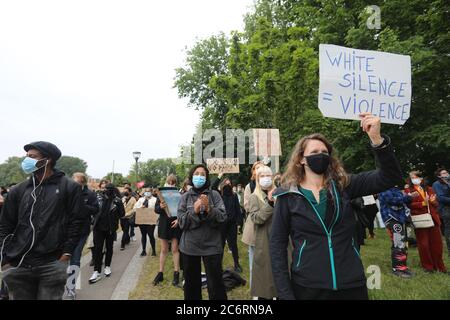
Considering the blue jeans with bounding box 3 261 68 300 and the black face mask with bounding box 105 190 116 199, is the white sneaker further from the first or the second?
the blue jeans with bounding box 3 261 68 300

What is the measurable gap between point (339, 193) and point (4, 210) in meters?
3.03

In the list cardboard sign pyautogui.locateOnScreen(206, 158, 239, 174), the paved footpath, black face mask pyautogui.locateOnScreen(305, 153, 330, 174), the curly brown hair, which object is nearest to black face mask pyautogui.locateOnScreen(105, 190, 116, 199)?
the paved footpath

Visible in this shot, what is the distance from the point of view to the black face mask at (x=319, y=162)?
228 cm

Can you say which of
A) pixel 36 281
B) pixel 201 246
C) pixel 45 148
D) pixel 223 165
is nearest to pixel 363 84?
pixel 201 246

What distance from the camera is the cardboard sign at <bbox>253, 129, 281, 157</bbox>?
24.0ft

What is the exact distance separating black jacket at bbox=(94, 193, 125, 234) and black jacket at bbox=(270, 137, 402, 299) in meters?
5.08

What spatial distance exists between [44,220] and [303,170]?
239 centimetres

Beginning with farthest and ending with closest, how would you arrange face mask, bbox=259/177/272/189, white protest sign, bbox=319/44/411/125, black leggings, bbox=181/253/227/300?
face mask, bbox=259/177/272/189 → black leggings, bbox=181/253/227/300 → white protest sign, bbox=319/44/411/125

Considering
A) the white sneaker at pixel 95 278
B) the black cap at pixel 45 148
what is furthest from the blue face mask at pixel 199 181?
the white sneaker at pixel 95 278

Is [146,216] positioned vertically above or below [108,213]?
below

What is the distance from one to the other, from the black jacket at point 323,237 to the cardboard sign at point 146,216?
22.3ft

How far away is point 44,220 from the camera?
3059mm

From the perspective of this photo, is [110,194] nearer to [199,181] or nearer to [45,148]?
[199,181]

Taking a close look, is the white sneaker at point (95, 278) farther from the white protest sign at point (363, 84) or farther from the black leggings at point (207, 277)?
the white protest sign at point (363, 84)
